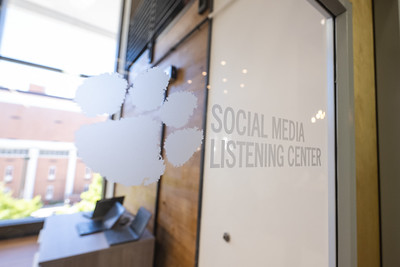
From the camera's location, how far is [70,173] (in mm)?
627

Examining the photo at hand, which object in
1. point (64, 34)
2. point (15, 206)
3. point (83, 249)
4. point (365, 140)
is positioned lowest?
point (83, 249)

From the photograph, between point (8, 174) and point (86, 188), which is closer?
point (8, 174)

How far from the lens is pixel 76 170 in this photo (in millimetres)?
610

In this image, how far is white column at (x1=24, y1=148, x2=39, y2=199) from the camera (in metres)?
0.58

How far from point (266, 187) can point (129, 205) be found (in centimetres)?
67

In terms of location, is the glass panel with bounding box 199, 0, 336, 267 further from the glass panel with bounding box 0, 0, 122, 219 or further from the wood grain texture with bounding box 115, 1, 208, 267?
the glass panel with bounding box 0, 0, 122, 219

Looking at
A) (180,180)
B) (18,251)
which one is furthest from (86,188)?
(180,180)

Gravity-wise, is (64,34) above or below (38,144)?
above

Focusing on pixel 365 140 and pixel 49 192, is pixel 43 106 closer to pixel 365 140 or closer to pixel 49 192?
pixel 49 192

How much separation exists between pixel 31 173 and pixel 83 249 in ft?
2.68

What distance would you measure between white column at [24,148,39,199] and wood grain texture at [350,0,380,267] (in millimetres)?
1167

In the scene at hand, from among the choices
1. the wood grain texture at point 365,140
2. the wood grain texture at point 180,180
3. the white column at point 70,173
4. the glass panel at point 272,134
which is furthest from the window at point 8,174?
the wood grain texture at point 365,140

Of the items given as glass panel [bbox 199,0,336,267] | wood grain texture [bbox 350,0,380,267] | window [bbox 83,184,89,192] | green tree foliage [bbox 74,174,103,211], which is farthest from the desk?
wood grain texture [bbox 350,0,380,267]

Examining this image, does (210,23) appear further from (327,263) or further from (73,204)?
(327,263)
